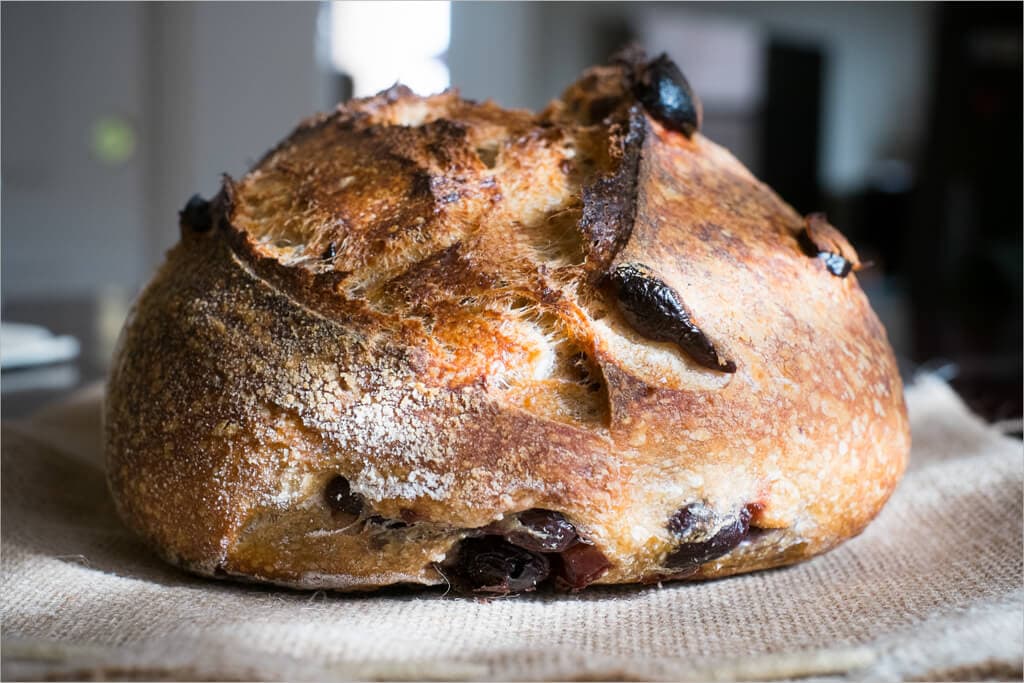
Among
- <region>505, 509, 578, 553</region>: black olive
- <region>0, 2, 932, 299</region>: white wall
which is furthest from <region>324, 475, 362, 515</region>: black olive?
<region>0, 2, 932, 299</region>: white wall

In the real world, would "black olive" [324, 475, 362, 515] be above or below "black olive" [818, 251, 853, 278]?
below

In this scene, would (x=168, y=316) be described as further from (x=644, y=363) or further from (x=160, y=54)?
(x=160, y=54)

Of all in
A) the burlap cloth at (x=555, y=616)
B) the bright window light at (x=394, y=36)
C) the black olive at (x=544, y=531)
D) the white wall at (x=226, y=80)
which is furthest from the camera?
the bright window light at (x=394, y=36)

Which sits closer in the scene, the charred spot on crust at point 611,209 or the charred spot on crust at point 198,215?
the charred spot on crust at point 611,209

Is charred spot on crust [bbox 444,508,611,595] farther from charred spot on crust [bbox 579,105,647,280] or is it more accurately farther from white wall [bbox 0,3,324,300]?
white wall [bbox 0,3,324,300]

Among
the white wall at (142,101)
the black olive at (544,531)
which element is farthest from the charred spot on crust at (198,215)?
the white wall at (142,101)

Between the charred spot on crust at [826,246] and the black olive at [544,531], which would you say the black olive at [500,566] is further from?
the charred spot on crust at [826,246]
